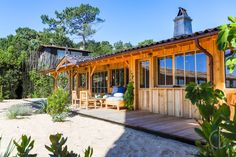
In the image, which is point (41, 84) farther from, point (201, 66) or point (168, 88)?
point (201, 66)

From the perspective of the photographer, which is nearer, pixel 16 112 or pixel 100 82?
pixel 16 112

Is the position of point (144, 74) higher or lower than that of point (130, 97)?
higher

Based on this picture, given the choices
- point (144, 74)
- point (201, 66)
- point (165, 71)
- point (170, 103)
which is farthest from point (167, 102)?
point (144, 74)

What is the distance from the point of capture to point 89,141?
546 centimetres

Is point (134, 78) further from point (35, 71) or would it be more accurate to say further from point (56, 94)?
point (35, 71)

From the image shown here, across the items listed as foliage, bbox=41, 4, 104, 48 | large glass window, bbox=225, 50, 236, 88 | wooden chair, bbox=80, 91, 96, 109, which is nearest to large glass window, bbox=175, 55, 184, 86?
large glass window, bbox=225, 50, 236, 88

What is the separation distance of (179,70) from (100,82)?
768cm

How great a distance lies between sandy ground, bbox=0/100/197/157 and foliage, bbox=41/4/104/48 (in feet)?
97.4

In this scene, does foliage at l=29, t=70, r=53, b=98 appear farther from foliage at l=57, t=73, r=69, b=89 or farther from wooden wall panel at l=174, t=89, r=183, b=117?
wooden wall panel at l=174, t=89, r=183, b=117

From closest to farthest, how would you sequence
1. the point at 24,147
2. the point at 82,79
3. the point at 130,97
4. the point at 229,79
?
the point at 24,147
the point at 229,79
the point at 130,97
the point at 82,79

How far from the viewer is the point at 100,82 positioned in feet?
48.4

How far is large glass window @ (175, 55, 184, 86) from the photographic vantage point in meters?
7.73

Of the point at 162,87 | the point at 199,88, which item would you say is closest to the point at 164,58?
the point at 162,87

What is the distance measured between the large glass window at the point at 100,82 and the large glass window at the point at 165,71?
6019 millimetres
